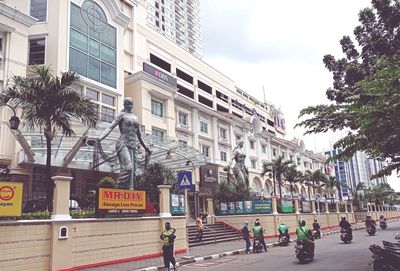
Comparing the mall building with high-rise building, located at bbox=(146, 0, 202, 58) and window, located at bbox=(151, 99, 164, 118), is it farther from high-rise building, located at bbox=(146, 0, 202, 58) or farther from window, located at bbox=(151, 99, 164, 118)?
high-rise building, located at bbox=(146, 0, 202, 58)

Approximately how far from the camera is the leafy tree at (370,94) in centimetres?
762

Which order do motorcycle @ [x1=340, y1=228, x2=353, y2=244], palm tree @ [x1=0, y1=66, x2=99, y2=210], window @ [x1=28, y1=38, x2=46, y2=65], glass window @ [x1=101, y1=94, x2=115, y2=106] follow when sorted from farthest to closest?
glass window @ [x1=101, y1=94, x2=115, y2=106] → window @ [x1=28, y1=38, x2=46, y2=65] → motorcycle @ [x1=340, y1=228, x2=353, y2=244] → palm tree @ [x1=0, y1=66, x2=99, y2=210]

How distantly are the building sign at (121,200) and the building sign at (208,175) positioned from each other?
19.7 m

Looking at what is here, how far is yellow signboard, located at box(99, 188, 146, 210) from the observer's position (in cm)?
1362

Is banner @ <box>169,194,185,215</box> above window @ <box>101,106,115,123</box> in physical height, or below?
below

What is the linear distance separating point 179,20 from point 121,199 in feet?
254

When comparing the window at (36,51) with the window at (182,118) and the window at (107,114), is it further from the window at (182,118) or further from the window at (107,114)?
the window at (182,118)

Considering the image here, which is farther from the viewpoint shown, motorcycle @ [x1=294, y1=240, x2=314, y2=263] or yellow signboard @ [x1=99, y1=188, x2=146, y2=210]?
yellow signboard @ [x1=99, y1=188, x2=146, y2=210]

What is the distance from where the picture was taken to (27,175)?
21719mm

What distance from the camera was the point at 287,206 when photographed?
28.6 metres

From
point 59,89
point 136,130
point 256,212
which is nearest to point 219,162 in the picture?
point 256,212

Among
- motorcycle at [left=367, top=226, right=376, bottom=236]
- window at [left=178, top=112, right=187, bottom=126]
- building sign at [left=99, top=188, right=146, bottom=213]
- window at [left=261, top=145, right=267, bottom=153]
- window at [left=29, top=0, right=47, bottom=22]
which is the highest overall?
window at [left=29, top=0, right=47, bottom=22]

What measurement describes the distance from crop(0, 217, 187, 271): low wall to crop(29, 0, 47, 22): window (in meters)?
17.8

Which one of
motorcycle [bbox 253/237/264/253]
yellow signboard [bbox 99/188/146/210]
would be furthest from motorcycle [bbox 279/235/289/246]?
yellow signboard [bbox 99/188/146/210]
